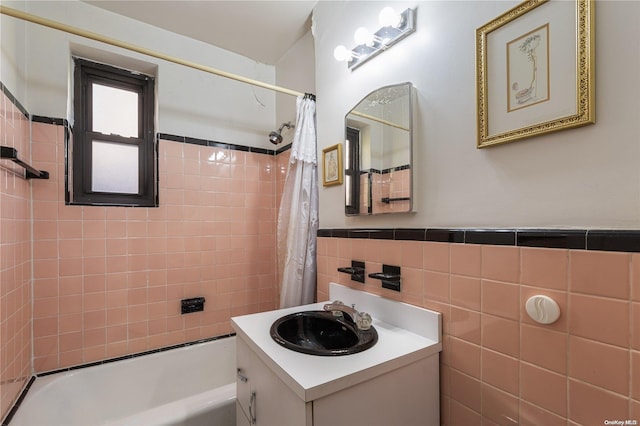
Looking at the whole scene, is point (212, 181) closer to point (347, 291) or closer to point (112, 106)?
point (112, 106)

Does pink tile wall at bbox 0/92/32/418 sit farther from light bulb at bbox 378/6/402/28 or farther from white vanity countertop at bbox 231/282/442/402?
light bulb at bbox 378/6/402/28

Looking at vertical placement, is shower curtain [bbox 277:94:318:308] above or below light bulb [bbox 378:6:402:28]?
below

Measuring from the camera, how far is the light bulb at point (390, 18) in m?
1.11

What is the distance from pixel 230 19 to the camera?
1.80 m

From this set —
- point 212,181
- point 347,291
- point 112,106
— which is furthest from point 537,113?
point 112,106

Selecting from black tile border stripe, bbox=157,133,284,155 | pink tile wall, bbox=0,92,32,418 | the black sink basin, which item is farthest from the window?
the black sink basin

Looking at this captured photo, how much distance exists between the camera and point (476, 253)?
0.87m

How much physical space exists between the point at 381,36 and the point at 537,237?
101cm

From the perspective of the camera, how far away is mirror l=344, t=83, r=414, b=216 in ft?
3.63

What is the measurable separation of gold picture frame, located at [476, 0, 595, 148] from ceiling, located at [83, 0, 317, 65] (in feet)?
4.24

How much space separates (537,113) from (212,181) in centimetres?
185

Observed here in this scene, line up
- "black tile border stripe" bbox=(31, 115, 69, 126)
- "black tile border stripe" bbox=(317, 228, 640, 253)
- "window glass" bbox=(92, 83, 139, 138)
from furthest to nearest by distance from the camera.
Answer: "window glass" bbox=(92, 83, 139, 138)
"black tile border stripe" bbox=(31, 115, 69, 126)
"black tile border stripe" bbox=(317, 228, 640, 253)

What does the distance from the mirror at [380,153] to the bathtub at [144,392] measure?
112 cm

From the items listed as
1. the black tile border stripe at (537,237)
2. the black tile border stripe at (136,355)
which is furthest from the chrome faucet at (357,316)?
the black tile border stripe at (136,355)
